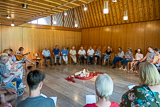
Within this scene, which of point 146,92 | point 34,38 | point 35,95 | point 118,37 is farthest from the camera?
point 34,38

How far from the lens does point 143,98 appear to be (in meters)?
1.34

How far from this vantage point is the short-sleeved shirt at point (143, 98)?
1321mm

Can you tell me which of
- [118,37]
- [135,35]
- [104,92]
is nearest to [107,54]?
[118,37]

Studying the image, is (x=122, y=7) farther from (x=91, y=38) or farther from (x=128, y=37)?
(x=91, y=38)

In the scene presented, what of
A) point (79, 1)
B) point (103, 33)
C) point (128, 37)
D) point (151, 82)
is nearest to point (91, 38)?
point (103, 33)

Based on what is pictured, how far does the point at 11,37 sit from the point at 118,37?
7.77 m

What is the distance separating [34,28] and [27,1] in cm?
571

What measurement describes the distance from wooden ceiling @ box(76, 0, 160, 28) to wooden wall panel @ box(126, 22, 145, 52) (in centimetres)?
36

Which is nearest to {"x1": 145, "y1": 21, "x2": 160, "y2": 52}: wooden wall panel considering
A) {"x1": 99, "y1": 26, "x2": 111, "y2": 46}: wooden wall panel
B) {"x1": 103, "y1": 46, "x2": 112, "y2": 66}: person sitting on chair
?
{"x1": 103, "y1": 46, "x2": 112, "y2": 66}: person sitting on chair

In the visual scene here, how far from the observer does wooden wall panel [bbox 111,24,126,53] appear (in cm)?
897

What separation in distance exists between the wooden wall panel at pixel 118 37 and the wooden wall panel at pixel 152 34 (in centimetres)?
156

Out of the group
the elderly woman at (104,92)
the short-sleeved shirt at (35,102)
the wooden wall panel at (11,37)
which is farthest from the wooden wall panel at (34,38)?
the elderly woman at (104,92)

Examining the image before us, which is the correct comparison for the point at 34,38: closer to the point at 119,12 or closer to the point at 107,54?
the point at 107,54

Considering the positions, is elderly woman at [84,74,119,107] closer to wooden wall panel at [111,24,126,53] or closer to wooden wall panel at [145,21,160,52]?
wooden wall panel at [145,21,160,52]
